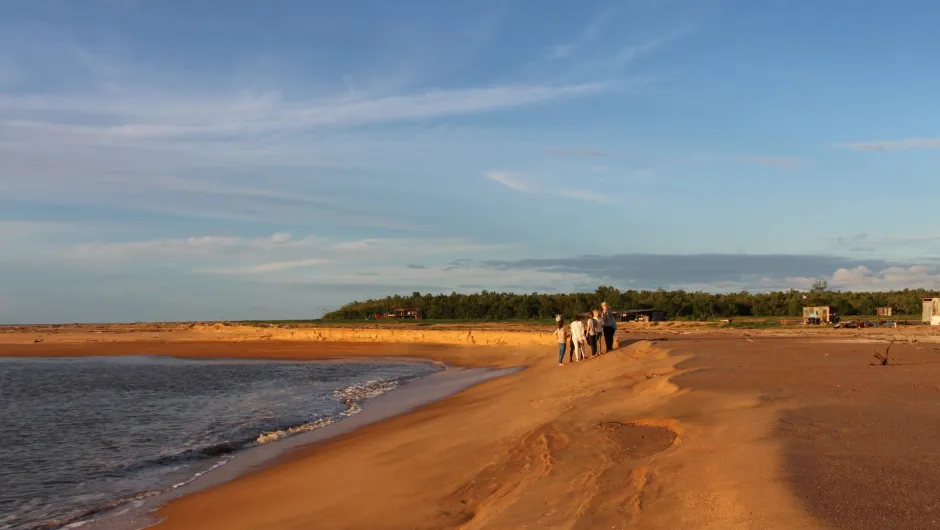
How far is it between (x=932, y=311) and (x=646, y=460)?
39.8m

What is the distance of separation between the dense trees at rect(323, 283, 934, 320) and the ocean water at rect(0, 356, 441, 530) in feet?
150

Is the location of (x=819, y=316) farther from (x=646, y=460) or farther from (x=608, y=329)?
(x=646, y=460)

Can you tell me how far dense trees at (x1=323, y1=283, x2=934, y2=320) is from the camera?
68812 millimetres

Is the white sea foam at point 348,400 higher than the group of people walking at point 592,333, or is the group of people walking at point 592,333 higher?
the group of people walking at point 592,333

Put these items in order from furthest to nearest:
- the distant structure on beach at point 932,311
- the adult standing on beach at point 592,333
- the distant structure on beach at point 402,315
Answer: the distant structure on beach at point 402,315 < the distant structure on beach at point 932,311 < the adult standing on beach at point 592,333

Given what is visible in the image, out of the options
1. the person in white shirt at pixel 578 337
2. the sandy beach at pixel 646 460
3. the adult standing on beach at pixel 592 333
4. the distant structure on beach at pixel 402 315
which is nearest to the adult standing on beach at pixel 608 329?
the adult standing on beach at pixel 592 333

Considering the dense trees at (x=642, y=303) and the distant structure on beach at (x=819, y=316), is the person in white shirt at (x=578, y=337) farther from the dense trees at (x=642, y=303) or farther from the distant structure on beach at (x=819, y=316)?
the dense trees at (x=642, y=303)

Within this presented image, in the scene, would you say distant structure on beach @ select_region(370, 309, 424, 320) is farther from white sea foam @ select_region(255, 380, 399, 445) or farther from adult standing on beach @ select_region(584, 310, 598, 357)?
adult standing on beach @ select_region(584, 310, 598, 357)

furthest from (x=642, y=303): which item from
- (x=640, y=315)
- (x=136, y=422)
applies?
(x=136, y=422)

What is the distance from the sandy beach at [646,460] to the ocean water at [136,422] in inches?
62.6

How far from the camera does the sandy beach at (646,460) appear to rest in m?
5.57

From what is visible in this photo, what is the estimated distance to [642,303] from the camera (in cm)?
7706

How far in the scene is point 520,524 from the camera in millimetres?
6023

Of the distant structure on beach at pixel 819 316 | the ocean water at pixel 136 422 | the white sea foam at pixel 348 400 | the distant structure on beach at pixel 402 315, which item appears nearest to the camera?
the ocean water at pixel 136 422
